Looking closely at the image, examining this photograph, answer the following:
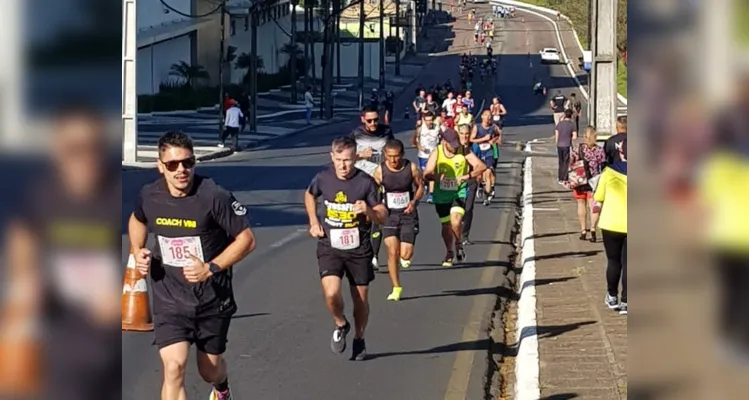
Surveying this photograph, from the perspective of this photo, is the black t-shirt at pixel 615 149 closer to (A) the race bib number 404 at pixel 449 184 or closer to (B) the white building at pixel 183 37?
(A) the race bib number 404 at pixel 449 184

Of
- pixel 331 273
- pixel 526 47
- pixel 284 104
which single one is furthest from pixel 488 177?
pixel 526 47

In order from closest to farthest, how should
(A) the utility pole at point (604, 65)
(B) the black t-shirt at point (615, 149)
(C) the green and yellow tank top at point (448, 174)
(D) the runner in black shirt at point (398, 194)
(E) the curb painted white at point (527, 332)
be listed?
(E) the curb painted white at point (527, 332) < (B) the black t-shirt at point (615, 149) < (D) the runner in black shirt at point (398, 194) < (C) the green and yellow tank top at point (448, 174) < (A) the utility pole at point (604, 65)

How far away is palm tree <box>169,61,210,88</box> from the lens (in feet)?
212

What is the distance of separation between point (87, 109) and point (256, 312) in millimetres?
9719

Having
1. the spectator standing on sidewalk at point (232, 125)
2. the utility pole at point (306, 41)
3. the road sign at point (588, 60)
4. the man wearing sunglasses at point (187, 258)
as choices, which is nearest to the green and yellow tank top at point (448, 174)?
the road sign at point (588, 60)

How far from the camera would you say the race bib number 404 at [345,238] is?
10109 millimetres

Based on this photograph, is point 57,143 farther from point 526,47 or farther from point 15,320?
point 526,47

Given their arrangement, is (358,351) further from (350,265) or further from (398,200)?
Answer: (398,200)

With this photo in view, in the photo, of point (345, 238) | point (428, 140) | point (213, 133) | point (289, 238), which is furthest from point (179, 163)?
point (213, 133)

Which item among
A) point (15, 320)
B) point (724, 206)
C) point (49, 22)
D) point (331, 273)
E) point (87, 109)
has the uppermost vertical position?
point (49, 22)

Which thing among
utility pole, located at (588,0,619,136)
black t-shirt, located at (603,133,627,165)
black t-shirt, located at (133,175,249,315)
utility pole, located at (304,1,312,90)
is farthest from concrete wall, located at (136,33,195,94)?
black t-shirt, located at (133,175,249,315)

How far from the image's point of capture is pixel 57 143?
8.36 ft

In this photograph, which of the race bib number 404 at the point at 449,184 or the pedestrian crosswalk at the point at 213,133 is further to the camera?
the pedestrian crosswalk at the point at 213,133

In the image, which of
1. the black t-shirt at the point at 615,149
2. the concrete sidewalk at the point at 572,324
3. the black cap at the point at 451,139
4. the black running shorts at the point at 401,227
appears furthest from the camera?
the black cap at the point at 451,139
